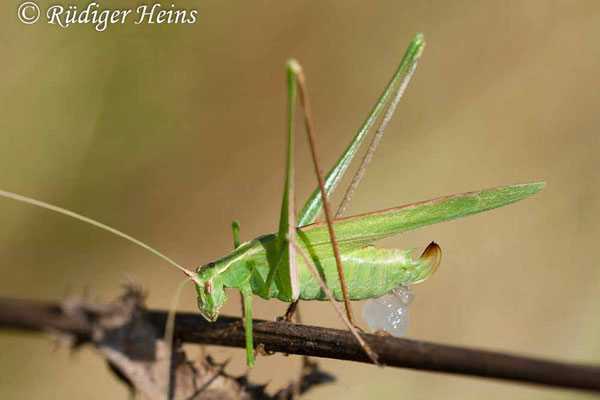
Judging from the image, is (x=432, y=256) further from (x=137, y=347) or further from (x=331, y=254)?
(x=137, y=347)

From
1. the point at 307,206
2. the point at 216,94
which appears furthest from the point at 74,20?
the point at 307,206

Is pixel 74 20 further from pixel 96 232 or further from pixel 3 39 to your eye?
pixel 96 232

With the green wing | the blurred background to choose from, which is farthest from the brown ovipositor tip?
the blurred background

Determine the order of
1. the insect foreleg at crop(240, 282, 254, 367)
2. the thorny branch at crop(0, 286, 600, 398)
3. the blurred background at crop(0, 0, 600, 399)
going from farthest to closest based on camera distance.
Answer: the blurred background at crop(0, 0, 600, 399) < the insect foreleg at crop(240, 282, 254, 367) < the thorny branch at crop(0, 286, 600, 398)

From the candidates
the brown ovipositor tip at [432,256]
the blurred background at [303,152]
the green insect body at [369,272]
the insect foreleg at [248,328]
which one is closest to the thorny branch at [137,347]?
the insect foreleg at [248,328]

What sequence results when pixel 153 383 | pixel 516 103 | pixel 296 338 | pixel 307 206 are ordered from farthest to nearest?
pixel 516 103, pixel 307 206, pixel 296 338, pixel 153 383

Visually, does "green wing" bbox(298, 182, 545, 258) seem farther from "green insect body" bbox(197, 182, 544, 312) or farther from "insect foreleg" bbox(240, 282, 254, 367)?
"insect foreleg" bbox(240, 282, 254, 367)

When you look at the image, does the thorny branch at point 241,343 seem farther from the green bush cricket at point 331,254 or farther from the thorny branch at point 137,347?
the green bush cricket at point 331,254
